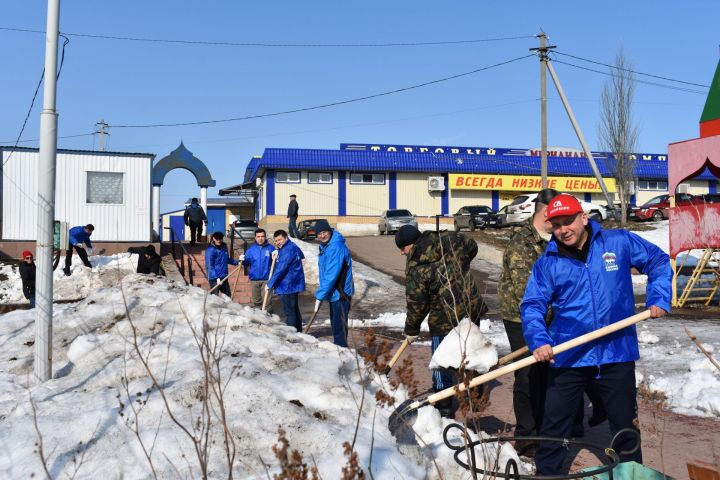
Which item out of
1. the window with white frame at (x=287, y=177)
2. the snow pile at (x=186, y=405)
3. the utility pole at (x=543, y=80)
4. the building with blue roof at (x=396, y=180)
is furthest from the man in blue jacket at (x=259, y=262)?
the window with white frame at (x=287, y=177)

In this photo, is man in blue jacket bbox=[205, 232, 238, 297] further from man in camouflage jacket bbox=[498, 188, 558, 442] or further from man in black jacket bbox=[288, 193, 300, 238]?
man in black jacket bbox=[288, 193, 300, 238]

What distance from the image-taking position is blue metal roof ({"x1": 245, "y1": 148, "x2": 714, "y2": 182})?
36625mm

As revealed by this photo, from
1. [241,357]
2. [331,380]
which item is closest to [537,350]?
[331,380]

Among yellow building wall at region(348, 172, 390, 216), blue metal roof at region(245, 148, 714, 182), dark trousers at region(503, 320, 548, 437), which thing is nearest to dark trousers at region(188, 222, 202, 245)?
blue metal roof at region(245, 148, 714, 182)

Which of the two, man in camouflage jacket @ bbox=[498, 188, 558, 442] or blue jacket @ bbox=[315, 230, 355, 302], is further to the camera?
blue jacket @ bbox=[315, 230, 355, 302]

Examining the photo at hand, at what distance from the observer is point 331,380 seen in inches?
191

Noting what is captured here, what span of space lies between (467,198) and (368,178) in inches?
235

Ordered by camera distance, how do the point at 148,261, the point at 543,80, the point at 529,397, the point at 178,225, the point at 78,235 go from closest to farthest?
the point at 529,397 < the point at 148,261 < the point at 78,235 < the point at 543,80 < the point at 178,225

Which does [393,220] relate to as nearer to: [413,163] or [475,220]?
[475,220]

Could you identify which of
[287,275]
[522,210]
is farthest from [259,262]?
[522,210]

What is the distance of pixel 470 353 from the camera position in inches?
168

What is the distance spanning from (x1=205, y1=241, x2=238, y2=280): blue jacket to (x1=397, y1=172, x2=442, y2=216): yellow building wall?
88.6 ft

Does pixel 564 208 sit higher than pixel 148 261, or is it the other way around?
pixel 564 208

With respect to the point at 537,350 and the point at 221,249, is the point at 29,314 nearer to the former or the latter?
the point at 221,249
